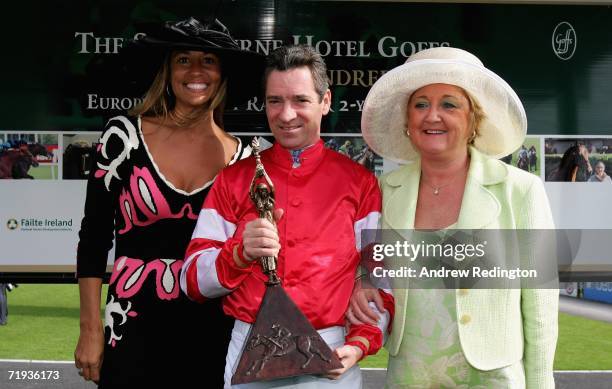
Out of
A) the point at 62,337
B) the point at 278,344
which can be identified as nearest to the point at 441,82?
the point at 278,344

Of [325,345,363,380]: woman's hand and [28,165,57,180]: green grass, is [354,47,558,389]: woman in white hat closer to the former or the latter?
[325,345,363,380]: woman's hand

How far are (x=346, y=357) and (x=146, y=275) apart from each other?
76 cm

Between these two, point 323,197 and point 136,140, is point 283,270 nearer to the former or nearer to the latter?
point 323,197

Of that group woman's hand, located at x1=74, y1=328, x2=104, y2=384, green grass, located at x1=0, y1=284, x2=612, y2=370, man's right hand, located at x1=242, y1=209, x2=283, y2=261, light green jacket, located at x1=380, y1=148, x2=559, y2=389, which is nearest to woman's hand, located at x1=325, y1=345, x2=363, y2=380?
light green jacket, located at x1=380, y1=148, x2=559, y2=389

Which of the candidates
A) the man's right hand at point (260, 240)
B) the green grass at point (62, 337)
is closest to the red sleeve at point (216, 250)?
the man's right hand at point (260, 240)

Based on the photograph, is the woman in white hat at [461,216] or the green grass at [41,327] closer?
the woman in white hat at [461,216]

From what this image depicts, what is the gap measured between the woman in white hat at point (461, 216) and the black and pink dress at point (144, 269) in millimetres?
622

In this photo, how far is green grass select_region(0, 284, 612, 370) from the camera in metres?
5.42

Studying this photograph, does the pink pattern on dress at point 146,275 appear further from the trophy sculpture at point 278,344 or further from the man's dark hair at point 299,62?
the man's dark hair at point 299,62

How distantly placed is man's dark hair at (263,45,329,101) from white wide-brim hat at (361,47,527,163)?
28cm

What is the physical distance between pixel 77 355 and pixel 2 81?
1.80m

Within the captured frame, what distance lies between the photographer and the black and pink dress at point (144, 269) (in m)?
2.56

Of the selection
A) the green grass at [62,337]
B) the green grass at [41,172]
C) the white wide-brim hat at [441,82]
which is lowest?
the green grass at [62,337]

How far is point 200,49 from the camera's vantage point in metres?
2.59
